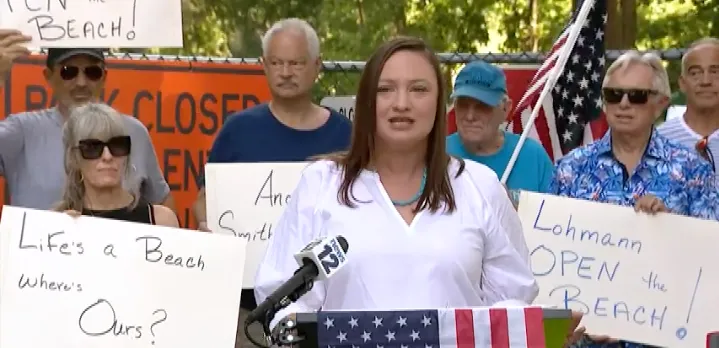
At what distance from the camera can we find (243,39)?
55.8ft

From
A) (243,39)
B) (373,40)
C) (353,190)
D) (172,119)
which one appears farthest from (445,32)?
(353,190)

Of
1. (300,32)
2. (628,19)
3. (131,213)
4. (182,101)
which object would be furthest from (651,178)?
(628,19)

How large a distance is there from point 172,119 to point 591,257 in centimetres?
311

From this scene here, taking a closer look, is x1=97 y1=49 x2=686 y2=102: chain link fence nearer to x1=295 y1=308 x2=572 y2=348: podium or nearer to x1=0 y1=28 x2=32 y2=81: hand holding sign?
x1=0 y1=28 x2=32 y2=81: hand holding sign

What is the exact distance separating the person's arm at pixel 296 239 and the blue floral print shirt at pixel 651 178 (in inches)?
58.1

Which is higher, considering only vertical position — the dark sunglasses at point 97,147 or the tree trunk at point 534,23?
the tree trunk at point 534,23

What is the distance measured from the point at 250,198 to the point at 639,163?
166cm

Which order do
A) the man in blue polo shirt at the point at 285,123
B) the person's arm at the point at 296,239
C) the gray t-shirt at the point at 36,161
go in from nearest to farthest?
the person's arm at the point at 296,239, the gray t-shirt at the point at 36,161, the man in blue polo shirt at the point at 285,123

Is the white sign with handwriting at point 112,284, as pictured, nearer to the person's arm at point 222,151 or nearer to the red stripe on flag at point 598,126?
the person's arm at point 222,151

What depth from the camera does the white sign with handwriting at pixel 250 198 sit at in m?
5.15

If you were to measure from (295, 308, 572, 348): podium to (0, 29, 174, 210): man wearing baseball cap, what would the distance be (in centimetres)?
193

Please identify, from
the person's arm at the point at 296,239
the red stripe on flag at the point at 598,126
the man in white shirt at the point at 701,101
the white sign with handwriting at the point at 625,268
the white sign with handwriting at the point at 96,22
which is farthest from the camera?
the red stripe on flag at the point at 598,126

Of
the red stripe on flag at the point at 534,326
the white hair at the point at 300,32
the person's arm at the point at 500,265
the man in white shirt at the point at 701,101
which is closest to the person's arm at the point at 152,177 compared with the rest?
the white hair at the point at 300,32

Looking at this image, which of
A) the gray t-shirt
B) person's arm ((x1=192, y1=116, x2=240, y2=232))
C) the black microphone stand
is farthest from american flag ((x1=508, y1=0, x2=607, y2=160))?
the black microphone stand
